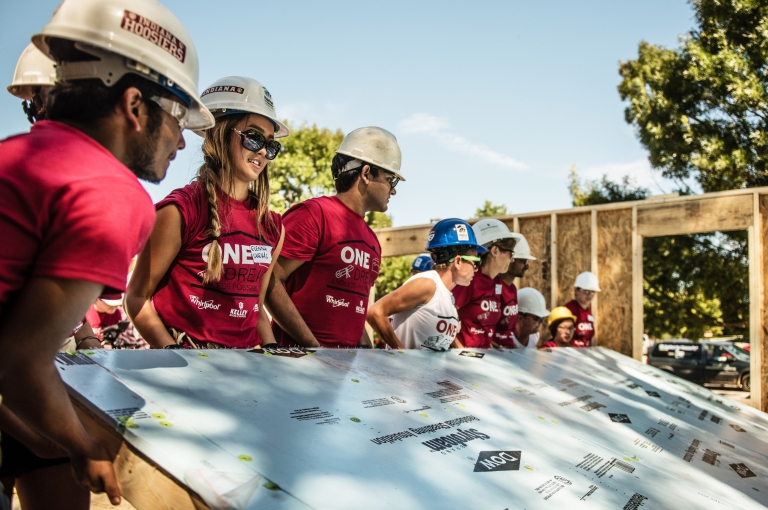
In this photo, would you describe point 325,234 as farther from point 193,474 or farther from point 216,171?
point 193,474

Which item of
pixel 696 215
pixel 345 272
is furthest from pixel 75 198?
pixel 696 215

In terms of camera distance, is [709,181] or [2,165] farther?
[709,181]

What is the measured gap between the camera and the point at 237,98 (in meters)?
2.87

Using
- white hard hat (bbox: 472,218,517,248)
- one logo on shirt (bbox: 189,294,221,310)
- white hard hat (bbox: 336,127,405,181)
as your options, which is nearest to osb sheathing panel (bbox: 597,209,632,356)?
white hard hat (bbox: 472,218,517,248)

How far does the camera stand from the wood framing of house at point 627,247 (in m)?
8.32

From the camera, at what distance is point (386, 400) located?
214 centimetres

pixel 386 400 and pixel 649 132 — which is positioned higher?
pixel 649 132

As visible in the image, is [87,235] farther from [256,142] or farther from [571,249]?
[571,249]

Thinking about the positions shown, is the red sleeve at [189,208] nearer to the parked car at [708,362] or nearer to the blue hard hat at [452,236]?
the blue hard hat at [452,236]

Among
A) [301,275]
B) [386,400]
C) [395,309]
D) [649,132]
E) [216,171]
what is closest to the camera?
[386,400]

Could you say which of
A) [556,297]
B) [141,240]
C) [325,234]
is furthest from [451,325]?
[556,297]

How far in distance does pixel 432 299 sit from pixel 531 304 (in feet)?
13.5

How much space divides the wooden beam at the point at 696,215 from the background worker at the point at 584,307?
1.14 metres

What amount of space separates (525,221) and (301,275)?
814 centimetres
